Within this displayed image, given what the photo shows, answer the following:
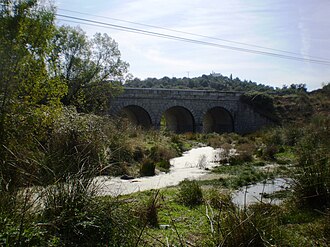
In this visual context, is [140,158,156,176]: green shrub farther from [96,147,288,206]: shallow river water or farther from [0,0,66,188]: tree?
[0,0,66,188]: tree

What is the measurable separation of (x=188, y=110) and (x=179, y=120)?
16.9 ft

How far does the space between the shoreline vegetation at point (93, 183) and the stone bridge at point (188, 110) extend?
14.5m

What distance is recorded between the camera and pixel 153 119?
1307 inches

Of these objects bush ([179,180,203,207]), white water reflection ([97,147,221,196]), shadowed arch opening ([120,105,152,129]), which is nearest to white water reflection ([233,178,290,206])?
bush ([179,180,203,207])

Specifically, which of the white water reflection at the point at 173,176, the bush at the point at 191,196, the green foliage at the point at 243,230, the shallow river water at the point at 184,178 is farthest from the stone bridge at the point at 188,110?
the green foliage at the point at 243,230

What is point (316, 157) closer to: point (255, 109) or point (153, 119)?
point (153, 119)

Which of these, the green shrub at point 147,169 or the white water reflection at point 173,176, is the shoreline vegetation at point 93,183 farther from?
the white water reflection at point 173,176

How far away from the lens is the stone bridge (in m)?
31.9

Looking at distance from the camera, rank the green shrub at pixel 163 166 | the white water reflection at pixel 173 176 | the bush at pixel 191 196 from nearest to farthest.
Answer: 1. the bush at pixel 191 196
2. the white water reflection at pixel 173 176
3. the green shrub at pixel 163 166

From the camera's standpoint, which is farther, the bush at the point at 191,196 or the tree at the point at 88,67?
the tree at the point at 88,67

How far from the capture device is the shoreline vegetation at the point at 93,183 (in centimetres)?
390

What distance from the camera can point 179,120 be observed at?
40.7 meters

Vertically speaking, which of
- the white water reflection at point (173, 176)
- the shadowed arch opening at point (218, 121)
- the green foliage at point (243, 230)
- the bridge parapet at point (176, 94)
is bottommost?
the white water reflection at point (173, 176)

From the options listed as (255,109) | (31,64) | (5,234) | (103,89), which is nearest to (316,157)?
(5,234)
